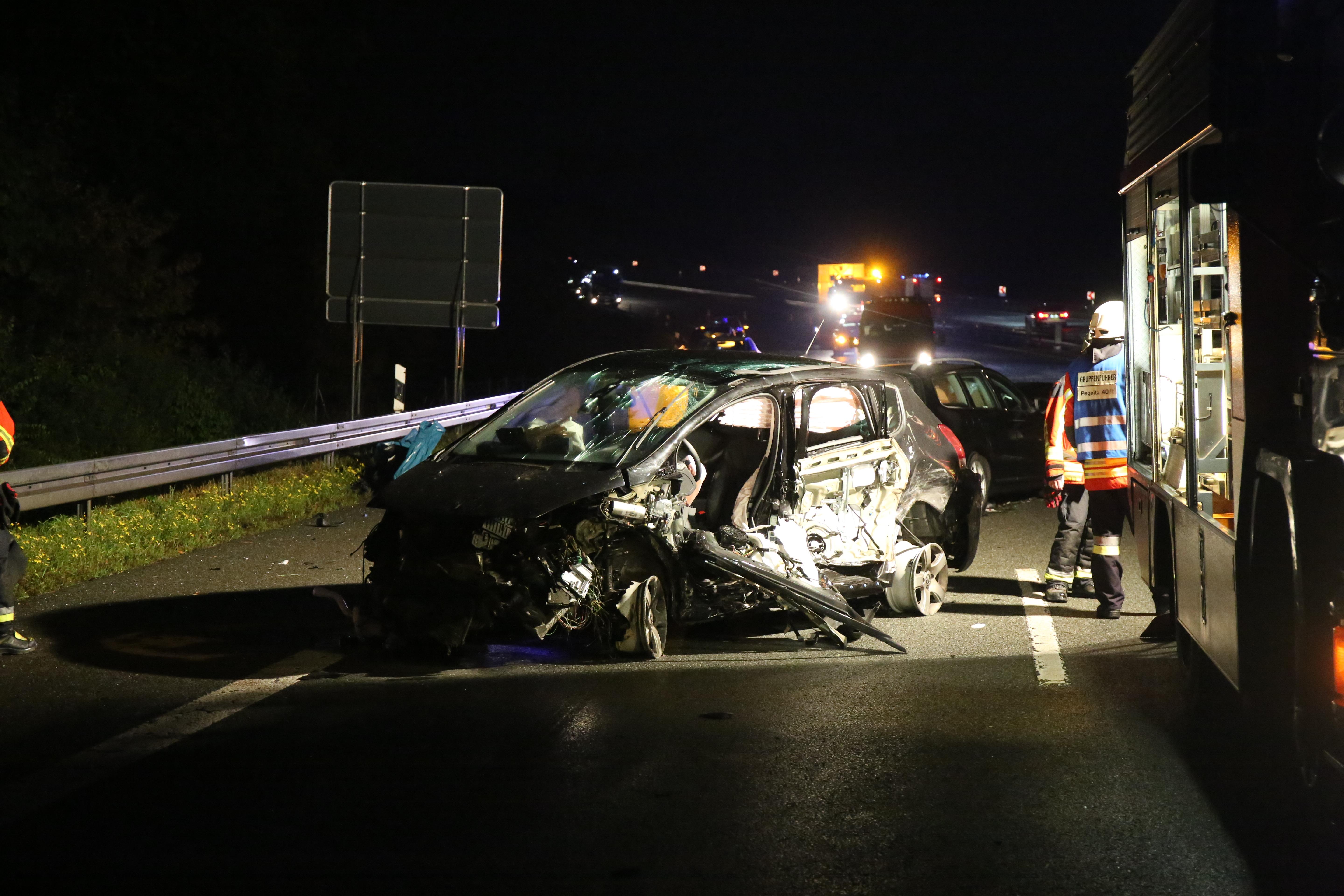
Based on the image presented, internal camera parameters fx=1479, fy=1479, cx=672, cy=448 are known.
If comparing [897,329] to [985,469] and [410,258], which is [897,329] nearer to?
[410,258]

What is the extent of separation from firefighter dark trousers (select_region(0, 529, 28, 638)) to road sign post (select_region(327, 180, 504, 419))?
10945 millimetres

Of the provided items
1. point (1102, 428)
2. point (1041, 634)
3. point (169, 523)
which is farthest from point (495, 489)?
point (169, 523)

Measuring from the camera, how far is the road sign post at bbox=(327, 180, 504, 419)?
62.1 ft

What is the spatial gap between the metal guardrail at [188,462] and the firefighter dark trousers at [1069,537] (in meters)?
4.07

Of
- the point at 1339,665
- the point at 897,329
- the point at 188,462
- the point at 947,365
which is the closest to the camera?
the point at 1339,665

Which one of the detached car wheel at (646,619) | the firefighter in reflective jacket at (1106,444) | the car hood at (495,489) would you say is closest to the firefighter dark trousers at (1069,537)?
the firefighter in reflective jacket at (1106,444)

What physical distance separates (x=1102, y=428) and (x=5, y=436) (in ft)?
20.6

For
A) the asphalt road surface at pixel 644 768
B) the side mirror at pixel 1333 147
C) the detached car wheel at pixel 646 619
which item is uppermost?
the side mirror at pixel 1333 147

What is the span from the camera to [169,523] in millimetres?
12438

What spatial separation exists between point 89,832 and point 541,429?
3.97 m

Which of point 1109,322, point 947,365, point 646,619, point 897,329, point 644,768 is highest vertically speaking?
point 897,329

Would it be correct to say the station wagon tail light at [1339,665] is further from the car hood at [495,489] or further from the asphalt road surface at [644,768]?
the car hood at [495,489]

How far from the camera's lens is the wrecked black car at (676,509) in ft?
24.9

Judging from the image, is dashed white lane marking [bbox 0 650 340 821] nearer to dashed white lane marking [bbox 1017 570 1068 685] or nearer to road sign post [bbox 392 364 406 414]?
dashed white lane marking [bbox 1017 570 1068 685]
